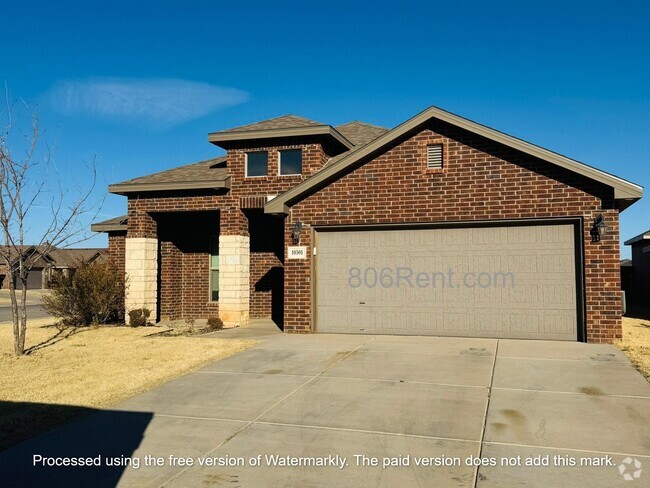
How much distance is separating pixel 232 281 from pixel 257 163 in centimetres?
370

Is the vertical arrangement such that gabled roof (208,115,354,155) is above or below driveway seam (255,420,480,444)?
above

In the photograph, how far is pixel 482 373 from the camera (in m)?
8.61

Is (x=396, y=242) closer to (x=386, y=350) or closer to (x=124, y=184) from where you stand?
(x=386, y=350)

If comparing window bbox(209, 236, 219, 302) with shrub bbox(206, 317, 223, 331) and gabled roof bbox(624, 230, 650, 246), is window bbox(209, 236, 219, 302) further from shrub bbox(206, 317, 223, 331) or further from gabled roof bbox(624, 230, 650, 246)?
gabled roof bbox(624, 230, 650, 246)

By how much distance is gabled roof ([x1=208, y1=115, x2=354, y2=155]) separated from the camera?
1557 centimetres

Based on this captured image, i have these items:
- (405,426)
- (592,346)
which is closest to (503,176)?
(592,346)

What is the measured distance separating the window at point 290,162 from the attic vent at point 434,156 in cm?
463

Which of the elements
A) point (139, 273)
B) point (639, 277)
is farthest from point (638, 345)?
point (639, 277)

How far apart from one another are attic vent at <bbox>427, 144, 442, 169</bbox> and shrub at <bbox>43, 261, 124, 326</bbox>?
1003cm

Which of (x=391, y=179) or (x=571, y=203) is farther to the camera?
(x=391, y=179)

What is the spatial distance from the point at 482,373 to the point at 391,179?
5.69 metres

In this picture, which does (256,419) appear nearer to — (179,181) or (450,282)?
(450,282)

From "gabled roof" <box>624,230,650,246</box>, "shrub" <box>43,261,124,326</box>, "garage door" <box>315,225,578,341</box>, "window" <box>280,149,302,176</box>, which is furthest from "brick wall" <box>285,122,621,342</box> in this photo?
"gabled roof" <box>624,230,650,246</box>

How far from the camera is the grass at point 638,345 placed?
9.02 meters
